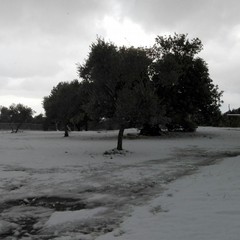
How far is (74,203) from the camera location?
330 inches

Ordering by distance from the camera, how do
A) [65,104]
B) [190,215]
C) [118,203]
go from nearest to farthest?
[190,215], [118,203], [65,104]

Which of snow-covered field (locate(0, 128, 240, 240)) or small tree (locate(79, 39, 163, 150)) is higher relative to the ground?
small tree (locate(79, 39, 163, 150))

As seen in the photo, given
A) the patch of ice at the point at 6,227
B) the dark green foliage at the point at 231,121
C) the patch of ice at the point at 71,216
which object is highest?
the dark green foliage at the point at 231,121

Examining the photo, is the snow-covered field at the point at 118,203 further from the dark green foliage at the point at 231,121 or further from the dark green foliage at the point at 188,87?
the dark green foliage at the point at 231,121

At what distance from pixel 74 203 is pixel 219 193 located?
3324mm

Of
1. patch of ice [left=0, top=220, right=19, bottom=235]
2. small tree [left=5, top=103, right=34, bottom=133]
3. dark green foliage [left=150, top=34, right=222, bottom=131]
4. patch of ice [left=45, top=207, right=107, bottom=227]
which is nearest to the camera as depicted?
patch of ice [left=0, top=220, right=19, bottom=235]

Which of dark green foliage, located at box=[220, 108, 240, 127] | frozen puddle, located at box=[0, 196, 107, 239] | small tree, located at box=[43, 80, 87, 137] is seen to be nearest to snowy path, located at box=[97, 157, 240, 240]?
frozen puddle, located at box=[0, 196, 107, 239]

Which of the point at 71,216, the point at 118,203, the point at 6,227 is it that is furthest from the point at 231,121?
the point at 6,227

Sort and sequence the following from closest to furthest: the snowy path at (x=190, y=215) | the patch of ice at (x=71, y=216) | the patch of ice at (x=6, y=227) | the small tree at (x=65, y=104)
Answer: the snowy path at (x=190, y=215) < the patch of ice at (x=6, y=227) < the patch of ice at (x=71, y=216) < the small tree at (x=65, y=104)

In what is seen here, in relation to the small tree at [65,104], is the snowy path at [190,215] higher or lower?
lower

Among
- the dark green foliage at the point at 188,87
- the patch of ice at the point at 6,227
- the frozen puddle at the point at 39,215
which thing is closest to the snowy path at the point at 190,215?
the frozen puddle at the point at 39,215

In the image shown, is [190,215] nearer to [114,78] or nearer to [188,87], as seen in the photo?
[114,78]

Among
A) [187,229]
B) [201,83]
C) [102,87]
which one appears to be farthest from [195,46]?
[187,229]

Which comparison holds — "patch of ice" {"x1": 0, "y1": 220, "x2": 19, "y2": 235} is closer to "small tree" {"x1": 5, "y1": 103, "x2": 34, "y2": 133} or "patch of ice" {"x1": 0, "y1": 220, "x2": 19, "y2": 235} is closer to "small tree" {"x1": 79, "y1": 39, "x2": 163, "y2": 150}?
"small tree" {"x1": 79, "y1": 39, "x2": 163, "y2": 150}
